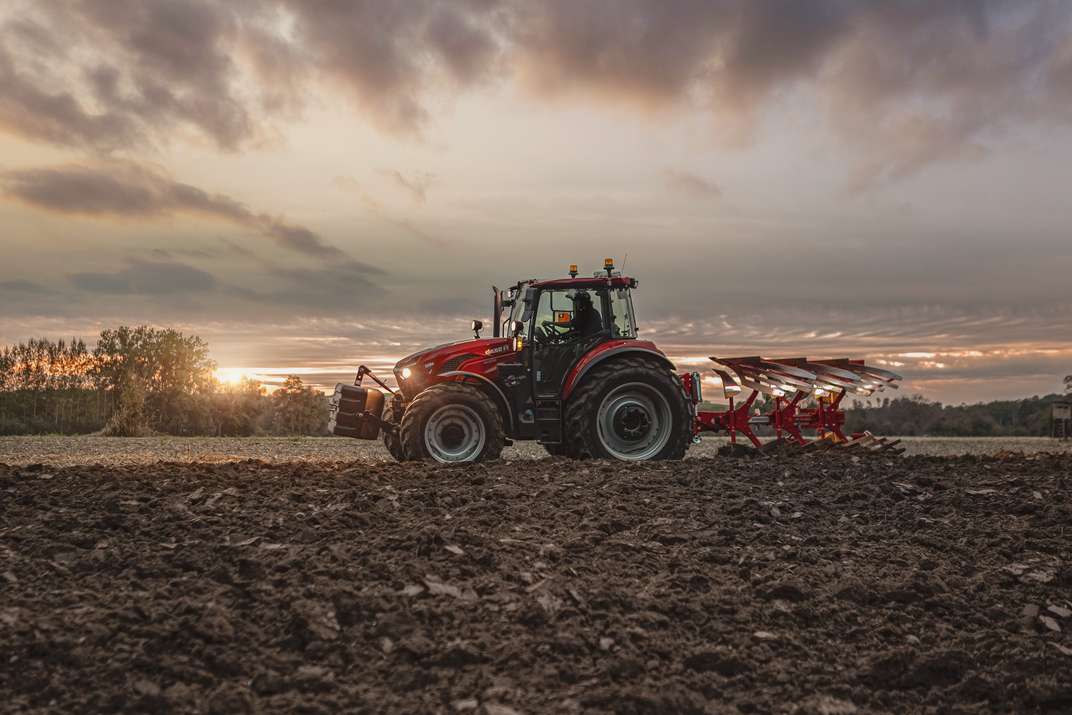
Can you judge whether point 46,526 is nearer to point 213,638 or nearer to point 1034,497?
point 213,638

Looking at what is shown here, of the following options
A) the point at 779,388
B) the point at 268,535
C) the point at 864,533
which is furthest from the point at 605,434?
the point at 268,535

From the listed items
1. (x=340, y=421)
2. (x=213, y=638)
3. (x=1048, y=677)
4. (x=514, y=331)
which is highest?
(x=514, y=331)

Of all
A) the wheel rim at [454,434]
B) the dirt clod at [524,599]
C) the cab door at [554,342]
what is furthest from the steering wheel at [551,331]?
the dirt clod at [524,599]

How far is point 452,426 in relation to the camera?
33.6 ft

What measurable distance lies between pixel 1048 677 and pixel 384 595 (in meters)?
3.67

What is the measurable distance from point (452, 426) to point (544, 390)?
4.01 feet

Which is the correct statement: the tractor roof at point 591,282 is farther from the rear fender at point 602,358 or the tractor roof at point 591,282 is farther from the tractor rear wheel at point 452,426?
the tractor rear wheel at point 452,426

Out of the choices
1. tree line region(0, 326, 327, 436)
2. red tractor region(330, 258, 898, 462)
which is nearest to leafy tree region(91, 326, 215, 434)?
tree line region(0, 326, 327, 436)

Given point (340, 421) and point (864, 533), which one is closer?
point (864, 533)

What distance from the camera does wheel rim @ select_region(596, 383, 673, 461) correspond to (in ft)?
35.1

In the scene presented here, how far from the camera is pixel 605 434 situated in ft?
35.2

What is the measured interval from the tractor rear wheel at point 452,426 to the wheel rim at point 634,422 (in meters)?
1.41

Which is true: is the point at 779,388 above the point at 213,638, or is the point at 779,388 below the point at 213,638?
above

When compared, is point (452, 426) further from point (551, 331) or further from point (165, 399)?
point (165, 399)
